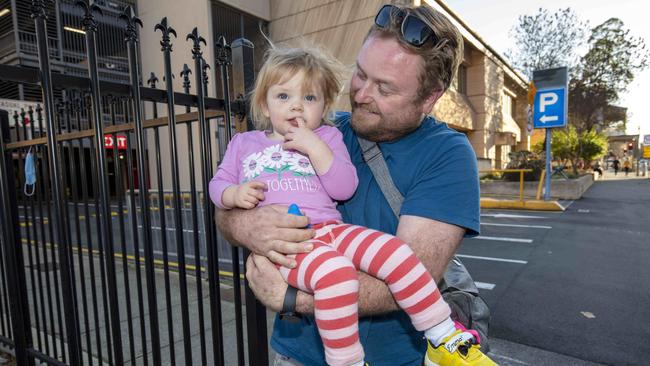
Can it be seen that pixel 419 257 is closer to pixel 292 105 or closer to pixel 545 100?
pixel 292 105

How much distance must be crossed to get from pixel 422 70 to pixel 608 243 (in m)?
8.62

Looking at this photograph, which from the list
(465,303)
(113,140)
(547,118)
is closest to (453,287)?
(465,303)

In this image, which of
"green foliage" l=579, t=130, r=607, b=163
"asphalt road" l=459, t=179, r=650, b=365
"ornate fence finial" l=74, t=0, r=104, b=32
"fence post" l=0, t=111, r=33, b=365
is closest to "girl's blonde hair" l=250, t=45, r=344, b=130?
"ornate fence finial" l=74, t=0, r=104, b=32

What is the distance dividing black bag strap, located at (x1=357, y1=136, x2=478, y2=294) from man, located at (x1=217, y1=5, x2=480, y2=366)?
34 mm

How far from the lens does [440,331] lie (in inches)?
54.6

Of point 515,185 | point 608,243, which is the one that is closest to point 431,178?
point 608,243

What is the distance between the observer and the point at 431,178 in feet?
4.91

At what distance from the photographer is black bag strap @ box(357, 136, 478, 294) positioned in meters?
→ 1.57

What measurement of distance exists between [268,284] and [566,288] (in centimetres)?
542

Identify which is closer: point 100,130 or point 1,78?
point 1,78

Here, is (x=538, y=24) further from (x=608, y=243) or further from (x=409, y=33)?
(x=409, y=33)

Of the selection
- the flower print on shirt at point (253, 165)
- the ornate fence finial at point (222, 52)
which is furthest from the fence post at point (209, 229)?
the flower print on shirt at point (253, 165)

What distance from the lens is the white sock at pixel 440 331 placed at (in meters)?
1.38

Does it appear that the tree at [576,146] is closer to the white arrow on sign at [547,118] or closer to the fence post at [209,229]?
the white arrow on sign at [547,118]
